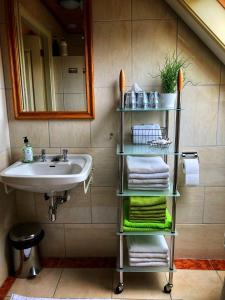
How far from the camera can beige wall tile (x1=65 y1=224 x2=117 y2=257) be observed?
2070 millimetres

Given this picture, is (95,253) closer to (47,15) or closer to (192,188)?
(192,188)

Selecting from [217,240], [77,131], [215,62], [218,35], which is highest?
[218,35]

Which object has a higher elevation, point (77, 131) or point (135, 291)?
point (77, 131)

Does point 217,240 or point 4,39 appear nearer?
point 4,39

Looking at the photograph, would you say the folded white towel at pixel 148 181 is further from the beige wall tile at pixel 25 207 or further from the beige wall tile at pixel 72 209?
the beige wall tile at pixel 25 207

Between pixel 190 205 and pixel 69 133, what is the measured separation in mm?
1070

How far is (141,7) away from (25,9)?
787 mm

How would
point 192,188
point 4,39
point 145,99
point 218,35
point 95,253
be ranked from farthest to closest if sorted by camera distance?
point 95,253 → point 192,188 → point 4,39 → point 145,99 → point 218,35

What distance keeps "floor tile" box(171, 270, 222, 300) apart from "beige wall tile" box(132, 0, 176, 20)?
1.82m

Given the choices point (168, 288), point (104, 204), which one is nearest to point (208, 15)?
point (104, 204)

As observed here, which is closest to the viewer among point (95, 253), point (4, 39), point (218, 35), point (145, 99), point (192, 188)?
point (218, 35)

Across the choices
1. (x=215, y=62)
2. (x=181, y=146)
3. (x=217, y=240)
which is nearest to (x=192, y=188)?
(x=181, y=146)

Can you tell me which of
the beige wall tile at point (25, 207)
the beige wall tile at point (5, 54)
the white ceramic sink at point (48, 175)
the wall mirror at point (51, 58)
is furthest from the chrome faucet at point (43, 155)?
the beige wall tile at point (5, 54)

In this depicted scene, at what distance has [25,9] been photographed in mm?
1783
